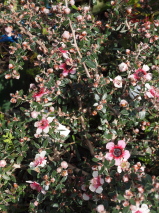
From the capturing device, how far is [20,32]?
5.55 feet

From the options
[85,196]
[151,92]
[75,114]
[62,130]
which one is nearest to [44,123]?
[62,130]

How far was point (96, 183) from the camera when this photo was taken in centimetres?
140

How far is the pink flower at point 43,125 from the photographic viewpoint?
1508 mm

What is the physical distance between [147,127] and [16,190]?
2.95 feet

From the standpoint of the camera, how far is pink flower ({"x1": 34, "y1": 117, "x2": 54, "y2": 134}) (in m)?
1.51

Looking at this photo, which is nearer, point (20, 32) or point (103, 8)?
point (20, 32)

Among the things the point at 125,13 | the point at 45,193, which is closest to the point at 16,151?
the point at 45,193

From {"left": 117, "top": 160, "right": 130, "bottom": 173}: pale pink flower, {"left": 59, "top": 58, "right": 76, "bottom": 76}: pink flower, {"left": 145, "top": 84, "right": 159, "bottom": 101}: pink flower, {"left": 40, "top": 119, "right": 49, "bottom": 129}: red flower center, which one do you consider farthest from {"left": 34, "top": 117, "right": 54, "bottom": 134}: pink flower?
{"left": 145, "top": 84, "right": 159, "bottom": 101}: pink flower

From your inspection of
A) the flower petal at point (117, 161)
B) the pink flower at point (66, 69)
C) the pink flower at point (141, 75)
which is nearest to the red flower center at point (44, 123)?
the pink flower at point (66, 69)

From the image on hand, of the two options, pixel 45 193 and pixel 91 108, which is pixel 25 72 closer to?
pixel 91 108

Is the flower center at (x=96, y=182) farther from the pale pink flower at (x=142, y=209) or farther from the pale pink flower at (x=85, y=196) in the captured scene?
the pale pink flower at (x=142, y=209)

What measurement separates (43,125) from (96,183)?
0.42 metres

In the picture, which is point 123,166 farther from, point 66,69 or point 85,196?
point 66,69

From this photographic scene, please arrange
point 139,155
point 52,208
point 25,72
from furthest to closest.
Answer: point 25,72, point 139,155, point 52,208
